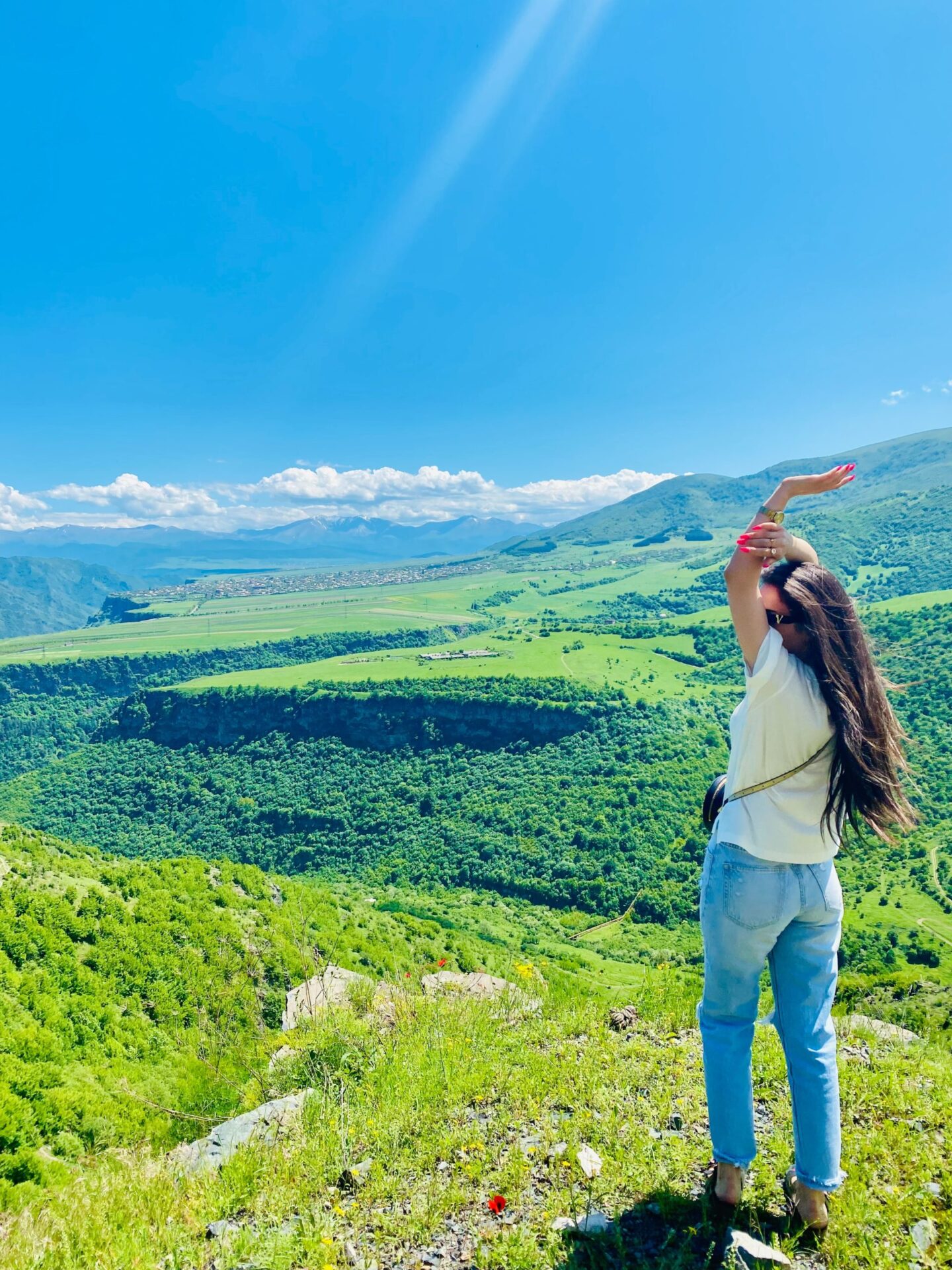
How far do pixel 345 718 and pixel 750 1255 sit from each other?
88139mm

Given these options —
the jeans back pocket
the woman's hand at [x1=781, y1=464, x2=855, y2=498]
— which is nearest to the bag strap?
the jeans back pocket

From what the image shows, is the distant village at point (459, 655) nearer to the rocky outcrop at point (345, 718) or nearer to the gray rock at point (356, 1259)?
the rocky outcrop at point (345, 718)

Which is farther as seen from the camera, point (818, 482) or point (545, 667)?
point (545, 667)

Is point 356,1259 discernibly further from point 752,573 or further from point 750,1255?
point 752,573

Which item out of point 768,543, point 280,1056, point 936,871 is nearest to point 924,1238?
point 768,543

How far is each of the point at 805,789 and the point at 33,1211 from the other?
480cm

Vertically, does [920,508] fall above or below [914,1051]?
above

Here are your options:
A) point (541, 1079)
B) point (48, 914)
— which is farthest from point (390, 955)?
point (541, 1079)

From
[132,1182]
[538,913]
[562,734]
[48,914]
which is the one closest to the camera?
[132,1182]

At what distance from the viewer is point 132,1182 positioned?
11.0 feet

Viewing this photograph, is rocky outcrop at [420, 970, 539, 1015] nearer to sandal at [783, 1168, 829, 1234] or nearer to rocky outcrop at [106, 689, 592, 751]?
sandal at [783, 1168, 829, 1234]

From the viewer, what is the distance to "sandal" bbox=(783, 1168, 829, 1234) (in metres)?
2.62

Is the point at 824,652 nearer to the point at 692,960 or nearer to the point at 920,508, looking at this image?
the point at 692,960

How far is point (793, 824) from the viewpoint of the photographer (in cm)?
257
